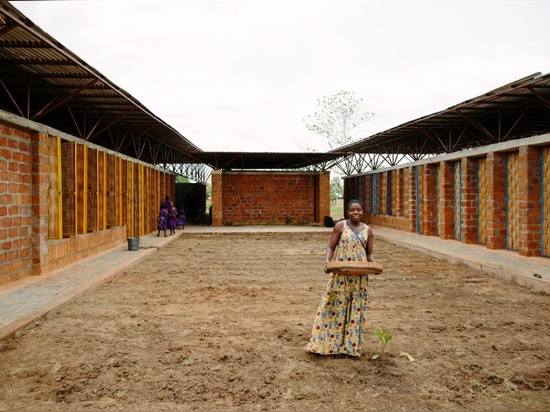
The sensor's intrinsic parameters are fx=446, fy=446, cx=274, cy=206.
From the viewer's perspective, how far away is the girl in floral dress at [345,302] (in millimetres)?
4137

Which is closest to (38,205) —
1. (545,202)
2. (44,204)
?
(44,204)

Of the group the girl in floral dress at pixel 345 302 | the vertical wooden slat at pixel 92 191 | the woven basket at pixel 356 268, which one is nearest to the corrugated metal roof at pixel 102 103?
the vertical wooden slat at pixel 92 191

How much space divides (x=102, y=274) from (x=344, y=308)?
547cm

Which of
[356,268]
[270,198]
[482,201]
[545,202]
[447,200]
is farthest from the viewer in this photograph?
[270,198]

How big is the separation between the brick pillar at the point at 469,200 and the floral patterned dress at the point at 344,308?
31.9ft

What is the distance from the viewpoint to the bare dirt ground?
337 centimetres

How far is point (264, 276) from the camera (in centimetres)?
863

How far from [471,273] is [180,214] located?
1411 centimetres

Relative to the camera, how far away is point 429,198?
50.7ft

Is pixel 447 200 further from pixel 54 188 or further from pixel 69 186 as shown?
pixel 54 188

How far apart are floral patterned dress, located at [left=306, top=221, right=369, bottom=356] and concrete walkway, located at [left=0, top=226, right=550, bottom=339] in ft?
10.7

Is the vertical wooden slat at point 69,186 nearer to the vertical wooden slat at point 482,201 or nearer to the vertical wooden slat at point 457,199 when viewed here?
the vertical wooden slat at point 482,201

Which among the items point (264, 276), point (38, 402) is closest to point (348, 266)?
point (38, 402)

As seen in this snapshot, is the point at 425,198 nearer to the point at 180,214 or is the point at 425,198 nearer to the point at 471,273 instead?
the point at 471,273
